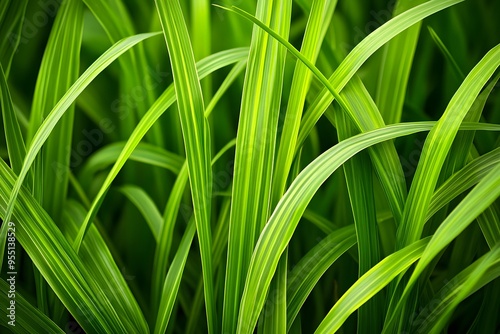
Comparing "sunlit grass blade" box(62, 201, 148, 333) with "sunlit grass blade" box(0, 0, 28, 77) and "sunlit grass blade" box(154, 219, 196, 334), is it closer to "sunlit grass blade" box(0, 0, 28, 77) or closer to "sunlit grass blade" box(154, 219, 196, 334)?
"sunlit grass blade" box(154, 219, 196, 334)

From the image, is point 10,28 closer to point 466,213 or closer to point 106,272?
point 106,272

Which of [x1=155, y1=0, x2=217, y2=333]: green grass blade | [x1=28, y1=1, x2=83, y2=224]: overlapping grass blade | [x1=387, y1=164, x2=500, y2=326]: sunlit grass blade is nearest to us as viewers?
[x1=387, y1=164, x2=500, y2=326]: sunlit grass blade

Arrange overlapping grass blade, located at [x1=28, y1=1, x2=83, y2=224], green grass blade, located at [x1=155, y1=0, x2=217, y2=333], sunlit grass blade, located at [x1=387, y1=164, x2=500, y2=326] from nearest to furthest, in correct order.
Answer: sunlit grass blade, located at [x1=387, y1=164, x2=500, y2=326] < green grass blade, located at [x1=155, y1=0, x2=217, y2=333] < overlapping grass blade, located at [x1=28, y1=1, x2=83, y2=224]

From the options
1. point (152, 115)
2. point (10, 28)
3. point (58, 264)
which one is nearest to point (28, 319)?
point (58, 264)

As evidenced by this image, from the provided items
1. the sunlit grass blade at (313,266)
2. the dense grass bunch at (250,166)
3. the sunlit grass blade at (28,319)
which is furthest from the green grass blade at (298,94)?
the sunlit grass blade at (28,319)

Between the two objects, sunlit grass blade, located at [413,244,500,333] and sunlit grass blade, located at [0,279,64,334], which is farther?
sunlit grass blade, located at [0,279,64,334]

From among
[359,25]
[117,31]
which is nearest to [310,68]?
[359,25]

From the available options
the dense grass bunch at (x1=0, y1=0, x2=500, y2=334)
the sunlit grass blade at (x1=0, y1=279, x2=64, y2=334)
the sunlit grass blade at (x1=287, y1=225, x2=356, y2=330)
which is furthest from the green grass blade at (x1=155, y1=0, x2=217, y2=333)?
the sunlit grass blade at (x1=0, y1=279, x2=64, y2=334)

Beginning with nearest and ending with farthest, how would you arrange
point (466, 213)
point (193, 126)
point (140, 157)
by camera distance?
1. point (466, 213)
2. point (193, 126)
3. point (140, 157)

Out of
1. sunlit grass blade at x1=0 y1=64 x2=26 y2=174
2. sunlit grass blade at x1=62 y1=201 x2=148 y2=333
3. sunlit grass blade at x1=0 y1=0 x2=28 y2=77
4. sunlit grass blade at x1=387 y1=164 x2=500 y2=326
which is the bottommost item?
sunlit grass blade at x1=387 y1=164 x2=500 y2=326
